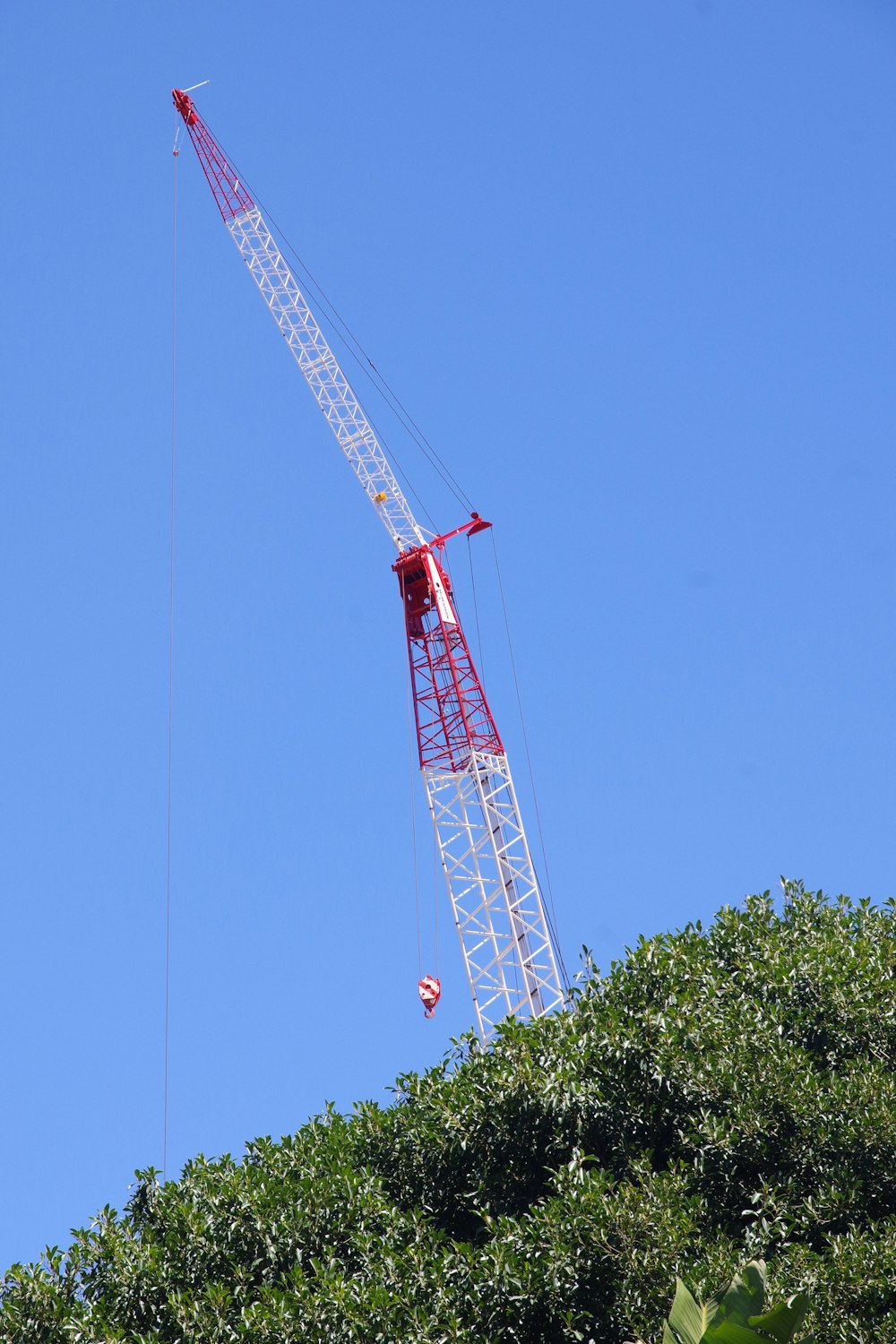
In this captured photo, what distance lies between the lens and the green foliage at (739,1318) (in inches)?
525

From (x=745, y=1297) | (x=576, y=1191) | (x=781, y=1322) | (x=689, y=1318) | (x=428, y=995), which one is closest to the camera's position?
(x=781, y=1322)

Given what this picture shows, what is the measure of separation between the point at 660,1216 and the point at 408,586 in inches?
1665

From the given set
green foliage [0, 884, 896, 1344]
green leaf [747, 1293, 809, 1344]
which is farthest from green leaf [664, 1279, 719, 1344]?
green foliage [0, 884, 896, 1344]

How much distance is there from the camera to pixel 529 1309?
66.6 ft

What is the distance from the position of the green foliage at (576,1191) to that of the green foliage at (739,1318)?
5.19 metres

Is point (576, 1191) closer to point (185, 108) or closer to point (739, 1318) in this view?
point (739, 1318)

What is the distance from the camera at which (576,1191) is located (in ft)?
68.8

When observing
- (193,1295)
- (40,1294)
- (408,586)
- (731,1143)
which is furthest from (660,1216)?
(408,586)

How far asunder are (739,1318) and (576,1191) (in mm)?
7505

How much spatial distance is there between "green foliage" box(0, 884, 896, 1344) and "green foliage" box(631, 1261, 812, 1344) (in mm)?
5191

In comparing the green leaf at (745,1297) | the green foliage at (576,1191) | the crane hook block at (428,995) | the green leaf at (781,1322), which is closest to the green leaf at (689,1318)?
the green leaf at (745,1297)

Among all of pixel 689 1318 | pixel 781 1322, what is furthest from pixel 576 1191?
pixel 781 1322

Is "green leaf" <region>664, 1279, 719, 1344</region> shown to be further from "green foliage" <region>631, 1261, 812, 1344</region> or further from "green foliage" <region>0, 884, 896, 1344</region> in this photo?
"green foliage" <region>0, 884, 896, 1344</region>

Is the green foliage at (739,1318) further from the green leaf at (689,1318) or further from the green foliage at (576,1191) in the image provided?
the green foliage at (576,1191)
